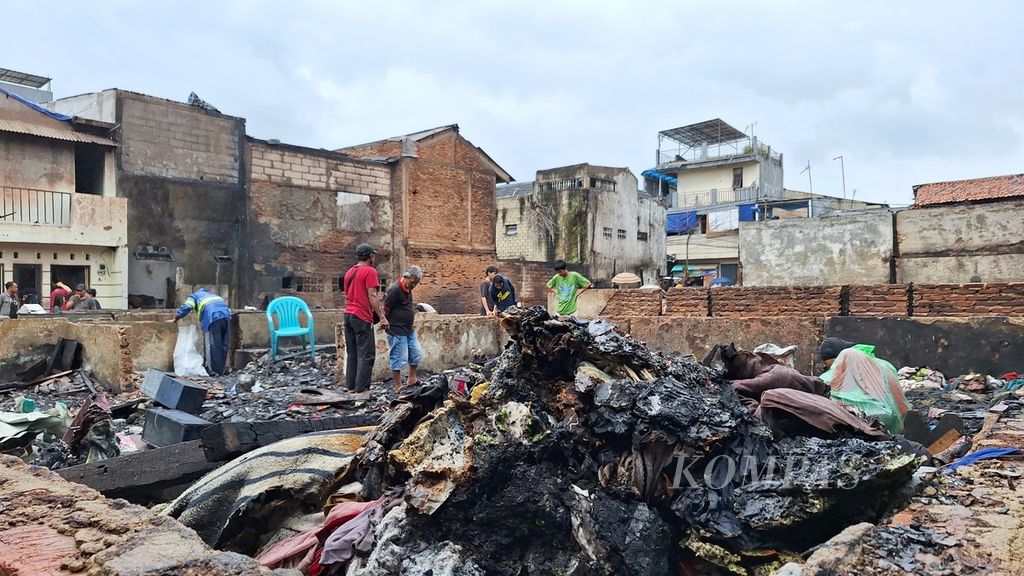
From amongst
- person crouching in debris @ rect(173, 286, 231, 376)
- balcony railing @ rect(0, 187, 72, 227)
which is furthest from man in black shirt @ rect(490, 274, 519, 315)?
balcony railing @ rect(0, 187, 72, 227)

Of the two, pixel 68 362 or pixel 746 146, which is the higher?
pixel 746 146

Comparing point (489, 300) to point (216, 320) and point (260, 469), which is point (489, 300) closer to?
point (216, 320)

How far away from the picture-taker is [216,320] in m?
9.45

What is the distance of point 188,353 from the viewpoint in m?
9.34

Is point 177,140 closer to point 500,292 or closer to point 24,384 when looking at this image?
→ point 24,384

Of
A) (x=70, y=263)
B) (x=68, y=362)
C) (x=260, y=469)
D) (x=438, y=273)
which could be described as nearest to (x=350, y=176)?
(x=438, y=273)

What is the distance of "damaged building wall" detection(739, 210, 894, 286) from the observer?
722 inches

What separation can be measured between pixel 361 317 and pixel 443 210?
1684 cm

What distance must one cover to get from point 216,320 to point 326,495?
6599 mm

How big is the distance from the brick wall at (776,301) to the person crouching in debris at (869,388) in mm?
3559

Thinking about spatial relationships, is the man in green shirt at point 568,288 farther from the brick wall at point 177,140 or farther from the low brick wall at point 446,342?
the brick wall at point 177,140

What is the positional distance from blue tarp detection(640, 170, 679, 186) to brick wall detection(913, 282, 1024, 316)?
37.3 m

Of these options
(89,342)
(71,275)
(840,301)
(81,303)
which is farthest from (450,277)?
(840,301)

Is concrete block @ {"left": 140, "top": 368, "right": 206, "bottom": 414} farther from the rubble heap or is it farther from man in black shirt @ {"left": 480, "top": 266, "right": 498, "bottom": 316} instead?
man in black shirt @ {"left": 480, "top": 266, "right": 498, "bottom": 316}
